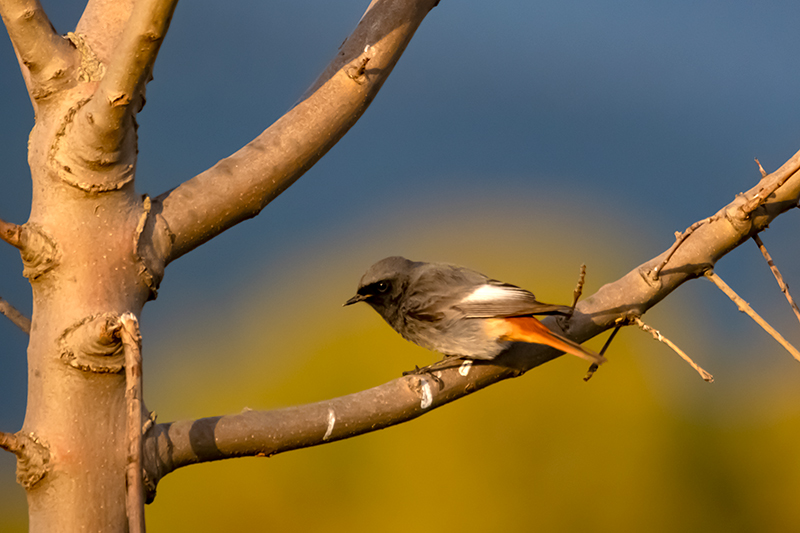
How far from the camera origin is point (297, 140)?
54.3 inches

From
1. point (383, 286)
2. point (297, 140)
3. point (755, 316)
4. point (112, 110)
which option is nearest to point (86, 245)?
point (112, 110)

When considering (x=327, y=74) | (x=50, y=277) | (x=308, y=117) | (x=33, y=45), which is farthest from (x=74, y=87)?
(x=327, y=74)

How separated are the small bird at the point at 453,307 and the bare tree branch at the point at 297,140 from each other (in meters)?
0.62

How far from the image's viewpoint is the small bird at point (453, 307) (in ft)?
5.62

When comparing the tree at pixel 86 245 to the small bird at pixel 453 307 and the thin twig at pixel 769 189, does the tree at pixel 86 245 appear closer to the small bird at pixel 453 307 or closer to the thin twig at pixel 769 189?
the small bird at pixel 453 307

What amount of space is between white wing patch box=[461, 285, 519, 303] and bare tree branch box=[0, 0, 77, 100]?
3.83 feet

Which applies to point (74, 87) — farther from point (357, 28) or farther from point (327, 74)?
point (357, 28)

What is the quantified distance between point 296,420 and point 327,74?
78cm

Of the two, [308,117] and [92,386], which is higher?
[308,117]

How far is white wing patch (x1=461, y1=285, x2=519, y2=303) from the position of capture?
6.08 ft

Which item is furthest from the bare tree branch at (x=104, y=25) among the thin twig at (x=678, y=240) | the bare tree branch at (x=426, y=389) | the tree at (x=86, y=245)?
the thin twig at (x=678, y=240)

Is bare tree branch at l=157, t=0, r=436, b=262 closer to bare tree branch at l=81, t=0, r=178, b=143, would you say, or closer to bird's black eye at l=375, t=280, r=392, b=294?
Answer: bare tree branch at l=81, t=0, r=178, b=143

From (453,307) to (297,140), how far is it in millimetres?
744

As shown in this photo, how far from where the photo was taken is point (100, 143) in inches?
40.5
